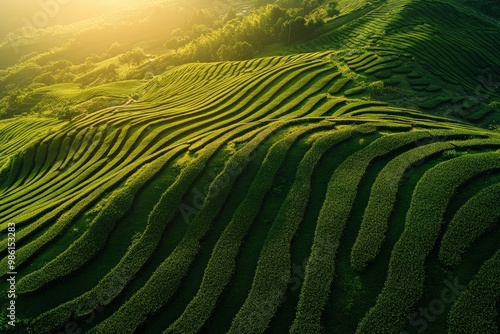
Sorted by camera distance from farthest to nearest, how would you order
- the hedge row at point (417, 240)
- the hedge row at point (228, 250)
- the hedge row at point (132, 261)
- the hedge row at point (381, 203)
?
1. the hedge row at point (381, 203)
2. the hedge row at point (132, 261)
3. the hedge row at point (228, 250)
4. the hedge row at point (417, 240)

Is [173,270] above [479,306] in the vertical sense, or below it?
above

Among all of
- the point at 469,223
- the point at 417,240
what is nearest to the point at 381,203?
the point at 417,240

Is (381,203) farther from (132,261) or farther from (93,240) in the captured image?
(93,240)

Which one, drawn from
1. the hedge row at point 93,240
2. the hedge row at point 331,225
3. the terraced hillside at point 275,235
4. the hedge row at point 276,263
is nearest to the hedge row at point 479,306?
the terraced hillside at point 275,235

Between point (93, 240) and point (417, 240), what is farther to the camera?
point (93, 240)

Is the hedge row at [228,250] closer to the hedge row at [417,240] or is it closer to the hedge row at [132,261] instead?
the hedge row at [132,261]

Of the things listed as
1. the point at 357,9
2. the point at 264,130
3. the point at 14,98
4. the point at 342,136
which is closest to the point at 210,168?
the point at 264,130

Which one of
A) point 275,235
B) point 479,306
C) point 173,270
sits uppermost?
point 275,235

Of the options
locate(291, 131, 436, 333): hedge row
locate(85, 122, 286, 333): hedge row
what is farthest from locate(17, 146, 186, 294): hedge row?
locate(291, 131, 436, 333): hedge row
